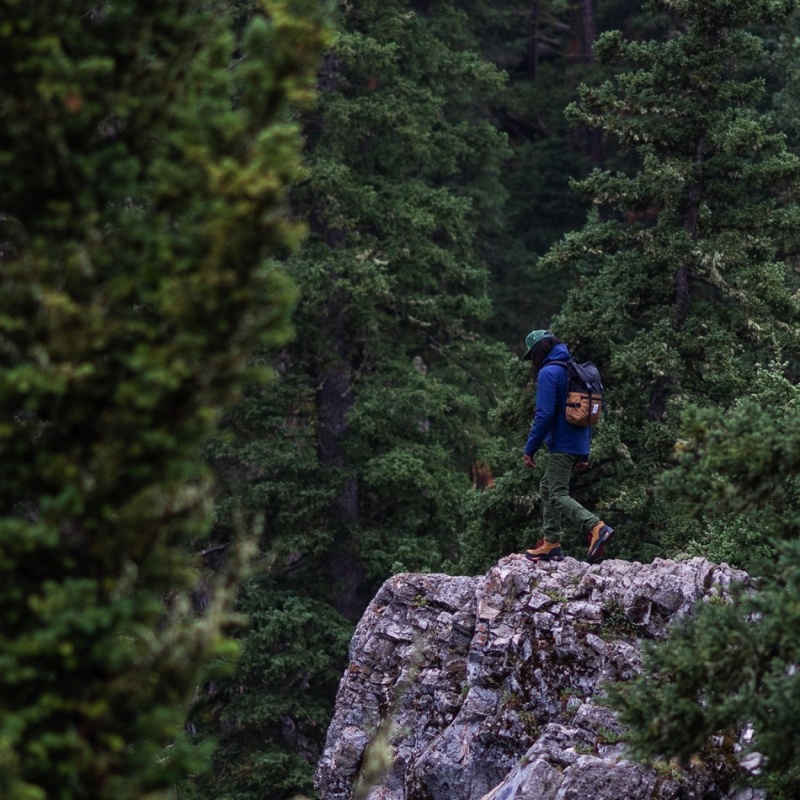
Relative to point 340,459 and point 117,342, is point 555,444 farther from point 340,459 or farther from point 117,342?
point 340,459

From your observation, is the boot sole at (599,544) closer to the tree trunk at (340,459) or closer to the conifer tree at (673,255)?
the conifer tree at (673,255)

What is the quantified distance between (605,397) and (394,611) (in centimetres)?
510

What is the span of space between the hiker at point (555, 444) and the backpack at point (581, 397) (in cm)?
7

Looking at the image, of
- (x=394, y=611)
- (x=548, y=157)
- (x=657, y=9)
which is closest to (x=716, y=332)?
(x=657, y=9)

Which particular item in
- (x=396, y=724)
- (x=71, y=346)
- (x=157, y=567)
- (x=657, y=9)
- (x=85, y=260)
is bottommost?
(x=396, y=724)

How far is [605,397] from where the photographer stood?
52.2 feet

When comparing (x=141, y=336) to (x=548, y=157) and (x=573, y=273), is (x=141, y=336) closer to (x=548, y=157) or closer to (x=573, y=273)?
(x=573, y=273)

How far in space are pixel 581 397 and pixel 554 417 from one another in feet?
1.35

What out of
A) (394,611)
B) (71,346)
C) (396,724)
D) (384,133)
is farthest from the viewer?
(384,133)

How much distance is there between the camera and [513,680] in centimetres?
1073

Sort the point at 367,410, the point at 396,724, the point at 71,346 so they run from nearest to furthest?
1. the point at 71,346
2. the point at 396,724
3. the point at 367,410

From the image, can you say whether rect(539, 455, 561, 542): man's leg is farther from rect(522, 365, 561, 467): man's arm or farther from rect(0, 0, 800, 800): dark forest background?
rect(0, 0, 800, 800): dark forest background

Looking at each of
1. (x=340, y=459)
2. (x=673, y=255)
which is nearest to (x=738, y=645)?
(x=673, y=255)

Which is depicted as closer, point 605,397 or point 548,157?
point 605,397
